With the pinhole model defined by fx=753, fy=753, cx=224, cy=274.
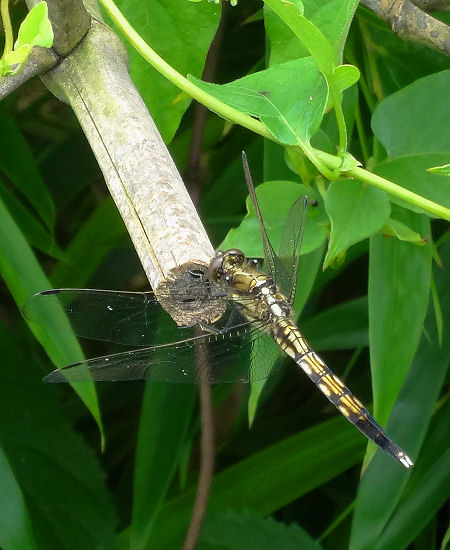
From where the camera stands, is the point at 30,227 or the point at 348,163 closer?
the point at 348,163

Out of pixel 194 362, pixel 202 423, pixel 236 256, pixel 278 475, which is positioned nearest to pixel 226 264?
pixel 236 256

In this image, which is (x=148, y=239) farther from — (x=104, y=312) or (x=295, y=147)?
(x=104, y=312)

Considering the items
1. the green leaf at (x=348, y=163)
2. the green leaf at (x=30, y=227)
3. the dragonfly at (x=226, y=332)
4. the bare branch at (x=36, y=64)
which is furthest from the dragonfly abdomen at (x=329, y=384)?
the green leaf at (x=30, y=227)

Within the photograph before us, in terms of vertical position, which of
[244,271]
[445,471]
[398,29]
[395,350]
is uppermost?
[398,29]

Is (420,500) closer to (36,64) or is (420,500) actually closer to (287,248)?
(287,248)

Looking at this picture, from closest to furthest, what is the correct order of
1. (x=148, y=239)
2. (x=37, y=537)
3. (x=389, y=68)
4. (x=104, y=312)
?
(x=148, y=239) → (x=104, y=312) → (x=389, y=68) → (x=37, y=537)

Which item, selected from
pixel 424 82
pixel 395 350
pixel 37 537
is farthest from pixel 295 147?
pixel 37 537

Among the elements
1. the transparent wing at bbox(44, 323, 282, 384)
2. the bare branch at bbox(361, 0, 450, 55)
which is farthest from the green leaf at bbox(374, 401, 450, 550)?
the bare branch at bbox(361, 0, 450, 55)
